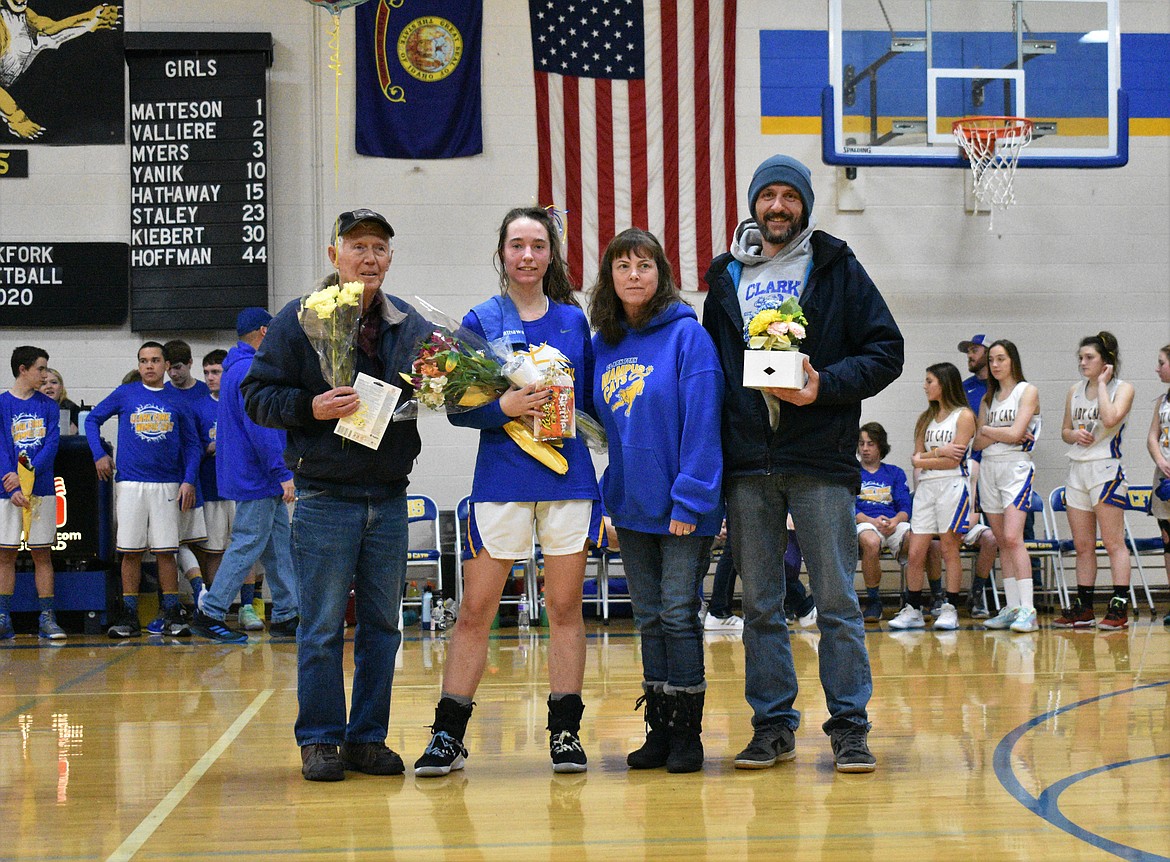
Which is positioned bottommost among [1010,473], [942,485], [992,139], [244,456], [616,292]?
[942,485]

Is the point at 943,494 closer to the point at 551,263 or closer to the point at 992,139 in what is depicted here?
the point at 992,139

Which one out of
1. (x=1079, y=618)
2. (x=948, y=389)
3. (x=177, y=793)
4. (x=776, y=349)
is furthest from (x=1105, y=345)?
(x=177, y=793)

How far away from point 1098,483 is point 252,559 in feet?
17.3

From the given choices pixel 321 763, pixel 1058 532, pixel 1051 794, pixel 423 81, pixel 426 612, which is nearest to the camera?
pixel 1051 794

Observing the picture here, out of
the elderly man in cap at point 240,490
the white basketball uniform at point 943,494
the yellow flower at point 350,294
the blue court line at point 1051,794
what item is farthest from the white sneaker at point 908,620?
the yellow flower at point 350,294

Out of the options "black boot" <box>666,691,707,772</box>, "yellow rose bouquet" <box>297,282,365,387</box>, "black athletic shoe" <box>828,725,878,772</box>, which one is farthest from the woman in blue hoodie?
"yellow rose bouquet" <box>297,282,365,387</box>

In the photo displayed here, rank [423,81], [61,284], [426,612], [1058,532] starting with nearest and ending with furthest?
[426,612]
[61,284]
[423,81]
[1058,532]

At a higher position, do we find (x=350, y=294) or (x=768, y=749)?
(x=350, y=294)

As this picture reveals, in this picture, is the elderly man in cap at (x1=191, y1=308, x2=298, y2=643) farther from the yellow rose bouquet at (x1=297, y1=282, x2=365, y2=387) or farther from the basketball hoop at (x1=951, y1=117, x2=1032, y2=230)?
the basketball hoop at (x1=951, y1=117, x2=1032, y2=230)

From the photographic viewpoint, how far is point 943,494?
820 centimetres

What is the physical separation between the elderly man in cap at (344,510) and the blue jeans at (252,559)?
12.3 ft

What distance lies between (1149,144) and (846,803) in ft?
27.3

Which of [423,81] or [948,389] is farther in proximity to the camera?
[423,81]

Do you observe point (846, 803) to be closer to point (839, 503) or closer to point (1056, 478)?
point (839, 503)
